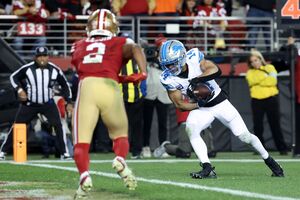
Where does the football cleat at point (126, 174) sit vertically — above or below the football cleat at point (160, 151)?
above

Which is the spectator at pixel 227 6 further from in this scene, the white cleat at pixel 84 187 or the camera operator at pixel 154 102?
the white cleat at pixel 84 187

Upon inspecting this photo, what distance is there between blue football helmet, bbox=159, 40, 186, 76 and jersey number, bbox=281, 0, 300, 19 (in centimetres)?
559

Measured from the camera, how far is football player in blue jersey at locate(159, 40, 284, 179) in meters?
12.0

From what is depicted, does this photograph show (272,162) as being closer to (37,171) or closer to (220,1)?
(37,171)

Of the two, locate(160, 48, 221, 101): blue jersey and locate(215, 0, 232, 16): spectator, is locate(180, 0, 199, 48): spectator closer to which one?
locate(215, 0, 232, 16): spectator

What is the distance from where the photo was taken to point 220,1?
21656mm

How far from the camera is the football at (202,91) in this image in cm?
1195

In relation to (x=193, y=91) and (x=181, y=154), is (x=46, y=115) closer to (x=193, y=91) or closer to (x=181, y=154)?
(x=181, y=154)

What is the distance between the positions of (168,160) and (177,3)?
4978mm

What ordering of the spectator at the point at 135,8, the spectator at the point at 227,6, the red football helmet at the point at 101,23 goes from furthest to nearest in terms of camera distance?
the spectator at the point at 227,6 → the spectator at the point at 135,8 → the red football helmet at the point at 101,23

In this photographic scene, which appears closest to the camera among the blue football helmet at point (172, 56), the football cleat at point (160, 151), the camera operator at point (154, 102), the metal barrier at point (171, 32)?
the blue football helmet at point (172, 56)

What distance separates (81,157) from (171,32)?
419 inches

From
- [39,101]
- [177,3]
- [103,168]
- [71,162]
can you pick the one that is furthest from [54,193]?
[177,3]

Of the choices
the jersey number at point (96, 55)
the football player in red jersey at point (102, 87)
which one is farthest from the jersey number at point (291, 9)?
the jersey number at point (96, 55)
